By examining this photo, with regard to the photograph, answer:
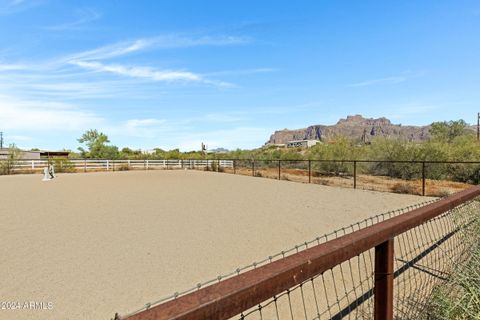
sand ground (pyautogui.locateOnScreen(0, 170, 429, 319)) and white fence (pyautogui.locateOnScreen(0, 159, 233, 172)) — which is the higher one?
white fence (pyautogui.locateOnScreen(0, 159, 233, 172))

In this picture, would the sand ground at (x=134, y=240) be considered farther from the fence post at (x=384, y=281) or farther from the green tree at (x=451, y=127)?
the green tree at (x=451, y=127)

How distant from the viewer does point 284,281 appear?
1093 mm

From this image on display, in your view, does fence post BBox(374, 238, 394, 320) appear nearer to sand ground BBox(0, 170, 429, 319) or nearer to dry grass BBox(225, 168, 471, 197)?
sand ground BBox(0, 170, 429, 319)

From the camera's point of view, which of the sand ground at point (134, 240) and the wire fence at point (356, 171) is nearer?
the sand ground at point (134, 240)

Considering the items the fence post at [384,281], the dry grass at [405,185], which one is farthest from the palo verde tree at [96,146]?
the fence post at [384,281]

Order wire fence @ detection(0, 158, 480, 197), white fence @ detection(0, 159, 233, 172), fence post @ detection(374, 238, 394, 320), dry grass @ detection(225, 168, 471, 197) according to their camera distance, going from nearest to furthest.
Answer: fence post @ detection(374, 238, 394, 320), dry grass @ detection(225, 168, 471, 197), wire fence @ detection(0, 158, 480, 197), white fence @ detection(0, 159, 233, 172)

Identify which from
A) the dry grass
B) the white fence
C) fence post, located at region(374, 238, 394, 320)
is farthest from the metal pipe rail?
the white fence

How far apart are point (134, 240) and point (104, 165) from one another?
31075mm

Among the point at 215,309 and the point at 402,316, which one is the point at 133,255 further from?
the point at 215,309

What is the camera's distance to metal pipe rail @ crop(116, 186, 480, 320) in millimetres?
846

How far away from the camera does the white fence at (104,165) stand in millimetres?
30528

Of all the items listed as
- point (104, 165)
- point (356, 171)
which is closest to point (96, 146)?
point (104, 165)

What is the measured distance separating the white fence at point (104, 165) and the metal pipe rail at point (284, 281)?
29.8m

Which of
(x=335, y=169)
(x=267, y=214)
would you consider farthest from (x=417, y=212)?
(x=335, y=169)
